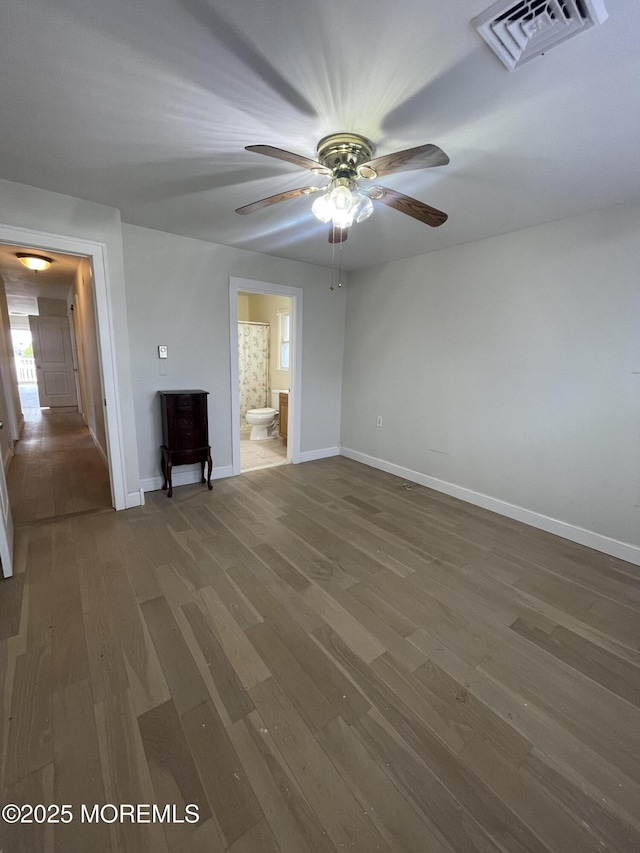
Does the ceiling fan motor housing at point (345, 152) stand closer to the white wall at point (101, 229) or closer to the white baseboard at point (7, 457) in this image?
the white wall at point (101, 229)

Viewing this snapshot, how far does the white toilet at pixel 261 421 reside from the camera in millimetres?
5254

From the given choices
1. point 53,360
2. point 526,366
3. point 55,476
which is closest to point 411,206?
point 526,366

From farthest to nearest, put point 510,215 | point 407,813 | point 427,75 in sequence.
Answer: point 510,215 < point 427,75 < point 407,813

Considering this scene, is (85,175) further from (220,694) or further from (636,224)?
(636,224)

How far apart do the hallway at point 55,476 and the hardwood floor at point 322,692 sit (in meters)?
0.47

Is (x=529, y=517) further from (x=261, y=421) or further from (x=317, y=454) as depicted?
(x=261, y=421)

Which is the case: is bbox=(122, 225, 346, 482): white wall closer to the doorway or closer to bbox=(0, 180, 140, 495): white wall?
bbox=(0, 180, 140, 495): white wall

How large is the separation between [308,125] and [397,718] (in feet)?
8.50

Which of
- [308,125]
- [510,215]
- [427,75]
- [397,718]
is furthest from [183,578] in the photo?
[510,215]

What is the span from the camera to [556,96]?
1401mm

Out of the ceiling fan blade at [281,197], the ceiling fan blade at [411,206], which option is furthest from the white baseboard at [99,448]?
the ceiling fan blade at [411,206]

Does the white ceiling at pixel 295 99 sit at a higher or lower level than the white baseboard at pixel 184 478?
higher

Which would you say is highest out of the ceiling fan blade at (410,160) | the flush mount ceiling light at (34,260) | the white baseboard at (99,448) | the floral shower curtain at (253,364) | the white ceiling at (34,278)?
the white ceiling at (34,278)

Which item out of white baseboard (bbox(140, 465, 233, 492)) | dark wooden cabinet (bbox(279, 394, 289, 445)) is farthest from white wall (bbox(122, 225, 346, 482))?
dark wooden cabinet (bbox(279, 394, 289, 445))
